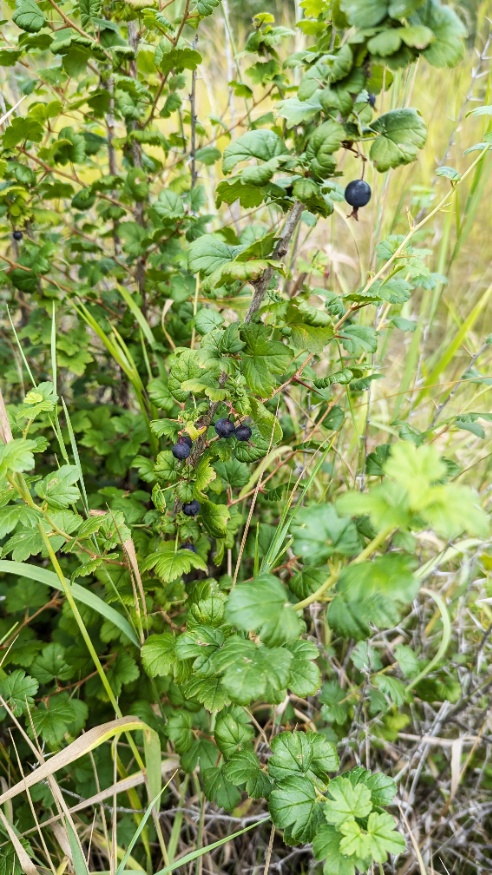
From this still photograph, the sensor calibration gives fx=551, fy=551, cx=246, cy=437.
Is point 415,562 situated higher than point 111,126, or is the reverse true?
point 111,126

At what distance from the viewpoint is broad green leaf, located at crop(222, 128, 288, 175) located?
817 mm

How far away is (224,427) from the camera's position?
0.98 metres

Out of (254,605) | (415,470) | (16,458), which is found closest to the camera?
(415,470)

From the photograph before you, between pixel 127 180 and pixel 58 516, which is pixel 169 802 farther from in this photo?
pixel 127 180

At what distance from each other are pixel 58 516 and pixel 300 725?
2.83 feet

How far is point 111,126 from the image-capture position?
1.54 metres

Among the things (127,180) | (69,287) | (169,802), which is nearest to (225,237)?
(127,180)

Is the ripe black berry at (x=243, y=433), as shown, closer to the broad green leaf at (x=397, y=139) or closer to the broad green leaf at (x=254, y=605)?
the broad green leaf at (x=254, y=605)

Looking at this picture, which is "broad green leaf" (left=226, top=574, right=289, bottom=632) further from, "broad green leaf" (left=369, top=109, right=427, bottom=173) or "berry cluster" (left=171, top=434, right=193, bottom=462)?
"broad green leaf" (left=369, top=109, right=427, bottom=173)

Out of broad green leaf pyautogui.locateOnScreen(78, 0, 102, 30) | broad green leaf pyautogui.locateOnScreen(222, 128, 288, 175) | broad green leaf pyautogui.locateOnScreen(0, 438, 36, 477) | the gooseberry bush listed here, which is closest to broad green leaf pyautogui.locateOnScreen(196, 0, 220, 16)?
the gooseberry bush

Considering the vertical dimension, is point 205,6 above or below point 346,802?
above

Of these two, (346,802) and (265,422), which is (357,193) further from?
(346,802)

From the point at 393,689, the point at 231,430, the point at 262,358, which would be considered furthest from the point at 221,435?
the point at 393,689

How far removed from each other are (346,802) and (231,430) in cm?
60
